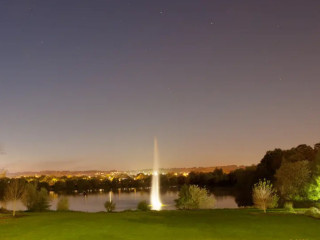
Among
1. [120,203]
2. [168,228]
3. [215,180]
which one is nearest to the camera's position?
[168,228]

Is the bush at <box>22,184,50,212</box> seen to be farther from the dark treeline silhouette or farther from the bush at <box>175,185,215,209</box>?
the dark treeline silhouette

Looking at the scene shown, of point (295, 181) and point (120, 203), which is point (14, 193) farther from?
point (120, 203)

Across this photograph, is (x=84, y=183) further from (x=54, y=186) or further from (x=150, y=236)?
(x=150, y=236)

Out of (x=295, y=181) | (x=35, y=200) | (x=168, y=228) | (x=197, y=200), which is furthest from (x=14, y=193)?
(x=295, y=181)

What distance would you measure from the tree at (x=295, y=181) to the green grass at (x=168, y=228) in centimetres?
3764

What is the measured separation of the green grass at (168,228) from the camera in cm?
2023

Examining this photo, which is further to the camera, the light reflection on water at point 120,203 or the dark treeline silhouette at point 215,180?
the dark treeline silhouette at point 215,180

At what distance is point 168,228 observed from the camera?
2291cm

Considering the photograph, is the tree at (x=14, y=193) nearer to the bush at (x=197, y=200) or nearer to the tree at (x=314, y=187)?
the bush at (x=197, y=200)

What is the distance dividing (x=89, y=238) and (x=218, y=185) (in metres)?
136

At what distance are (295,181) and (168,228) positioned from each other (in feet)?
155

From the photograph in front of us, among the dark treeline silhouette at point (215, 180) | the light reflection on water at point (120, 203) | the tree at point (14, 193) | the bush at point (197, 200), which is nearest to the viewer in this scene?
the tree at point (14, 193)

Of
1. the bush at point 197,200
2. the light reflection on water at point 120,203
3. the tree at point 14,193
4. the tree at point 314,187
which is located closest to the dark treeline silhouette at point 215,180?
the light reflection on water at point 120,203

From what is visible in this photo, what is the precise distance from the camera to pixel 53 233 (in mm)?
21250
